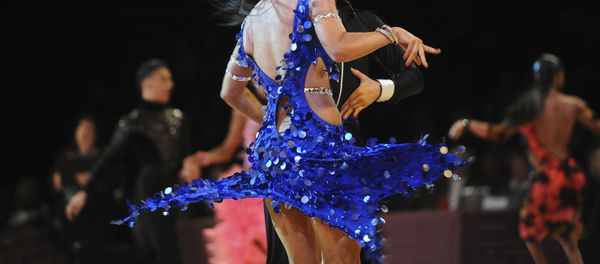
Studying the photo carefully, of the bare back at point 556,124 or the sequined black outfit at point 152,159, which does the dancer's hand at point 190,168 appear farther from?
the bare back at point 556,124

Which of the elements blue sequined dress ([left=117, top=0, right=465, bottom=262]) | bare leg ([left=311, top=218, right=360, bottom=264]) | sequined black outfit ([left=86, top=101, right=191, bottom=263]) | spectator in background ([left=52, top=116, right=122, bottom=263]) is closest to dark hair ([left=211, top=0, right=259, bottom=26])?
blue sequined dress ([left=117, top=0, right=465, bottom=262])

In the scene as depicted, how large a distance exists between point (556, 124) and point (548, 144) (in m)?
0.14

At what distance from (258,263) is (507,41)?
6.19 metres

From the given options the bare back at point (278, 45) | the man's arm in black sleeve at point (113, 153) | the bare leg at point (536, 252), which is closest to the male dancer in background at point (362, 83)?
the bare back at point (278, 45)

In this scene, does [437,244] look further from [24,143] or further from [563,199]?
[24,143]

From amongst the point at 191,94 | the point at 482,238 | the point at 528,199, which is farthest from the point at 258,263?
the point at 191,94

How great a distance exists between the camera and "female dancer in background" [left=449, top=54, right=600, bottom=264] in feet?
14.8

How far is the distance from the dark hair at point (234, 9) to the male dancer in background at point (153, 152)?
2.03 meters

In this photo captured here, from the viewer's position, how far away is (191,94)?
26.8 ft

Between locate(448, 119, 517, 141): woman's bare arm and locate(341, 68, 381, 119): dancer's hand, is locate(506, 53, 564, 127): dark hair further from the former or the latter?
locate(341, 68, 381, 119): dancer's hand

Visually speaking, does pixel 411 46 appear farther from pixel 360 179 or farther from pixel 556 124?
pixel 556 124

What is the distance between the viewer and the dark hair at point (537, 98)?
4.75 metres

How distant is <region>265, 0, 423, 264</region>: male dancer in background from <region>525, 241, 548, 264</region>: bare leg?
3.49 ft

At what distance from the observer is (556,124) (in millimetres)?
4719
